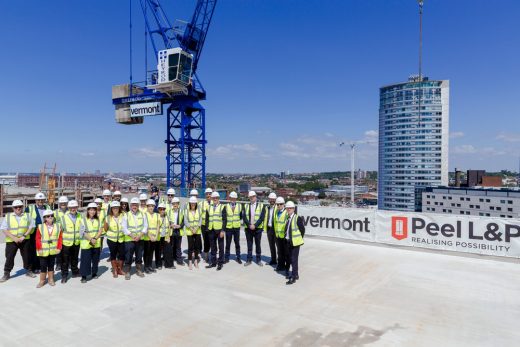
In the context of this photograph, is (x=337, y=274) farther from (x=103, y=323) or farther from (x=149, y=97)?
(x=149, y=97)

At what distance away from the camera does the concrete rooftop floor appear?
A: 4.50 meters

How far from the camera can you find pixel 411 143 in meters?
113

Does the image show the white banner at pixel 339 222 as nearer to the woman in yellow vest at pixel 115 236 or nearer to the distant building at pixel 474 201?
the woman in yellow vest at pixel 115 236

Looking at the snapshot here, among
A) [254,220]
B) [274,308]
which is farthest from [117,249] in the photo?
[274,308]

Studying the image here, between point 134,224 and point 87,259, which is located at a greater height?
point 134,224

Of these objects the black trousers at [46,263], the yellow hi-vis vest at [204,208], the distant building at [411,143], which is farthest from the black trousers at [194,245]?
the distant building at [411,143]

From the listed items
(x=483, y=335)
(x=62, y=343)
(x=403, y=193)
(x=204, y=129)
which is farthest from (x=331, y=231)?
(x=403, y=193)

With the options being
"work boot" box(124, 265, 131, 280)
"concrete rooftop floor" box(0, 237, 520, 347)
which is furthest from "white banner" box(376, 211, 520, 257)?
"work boot" box(124, 265, 131, 280)

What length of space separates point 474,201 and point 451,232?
7773cm

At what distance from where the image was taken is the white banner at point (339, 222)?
1069cm

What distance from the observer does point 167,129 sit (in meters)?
30.0

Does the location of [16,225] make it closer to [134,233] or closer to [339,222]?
[134,233]

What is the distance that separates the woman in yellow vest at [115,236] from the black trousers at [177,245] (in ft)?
4.09

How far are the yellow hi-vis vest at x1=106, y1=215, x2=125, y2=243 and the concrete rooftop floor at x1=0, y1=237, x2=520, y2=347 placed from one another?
888 millimetres
